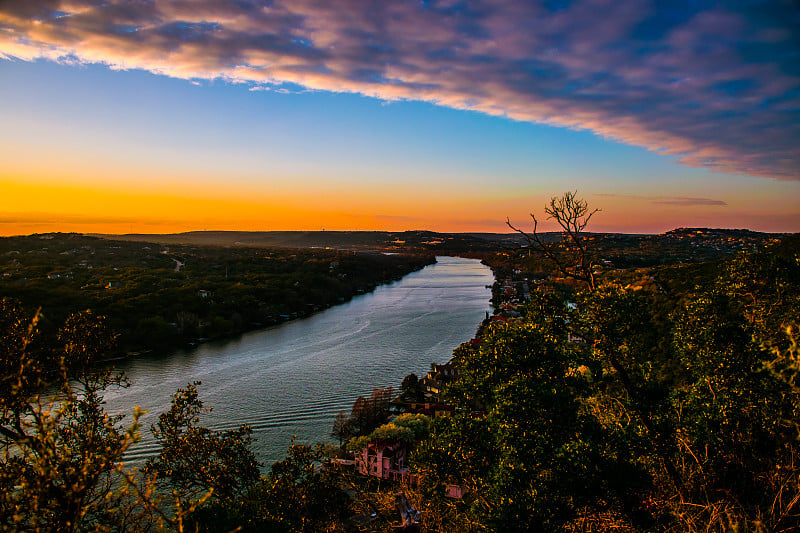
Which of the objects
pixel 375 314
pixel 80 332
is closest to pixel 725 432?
pixel 80 332

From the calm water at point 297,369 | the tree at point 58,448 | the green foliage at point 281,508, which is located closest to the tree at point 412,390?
the calm water at point 297,369

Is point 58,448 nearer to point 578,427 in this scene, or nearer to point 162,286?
point 578,427

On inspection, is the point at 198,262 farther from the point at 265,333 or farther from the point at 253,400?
the point at 253,400

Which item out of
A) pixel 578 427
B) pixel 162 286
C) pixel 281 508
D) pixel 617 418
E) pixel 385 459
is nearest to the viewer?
pixel 617 418

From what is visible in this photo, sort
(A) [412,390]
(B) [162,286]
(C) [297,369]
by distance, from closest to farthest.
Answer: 1. (A) [412,390]
2. (C) [297,369]
3. (B) [162,286]

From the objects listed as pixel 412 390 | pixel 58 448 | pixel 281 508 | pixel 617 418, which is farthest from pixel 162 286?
pixel 617 418

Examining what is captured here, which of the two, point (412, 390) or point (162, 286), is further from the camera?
point (162, 286)

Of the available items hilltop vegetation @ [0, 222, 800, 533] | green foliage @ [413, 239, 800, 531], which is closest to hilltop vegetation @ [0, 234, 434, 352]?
hilltop vegetation @ [0, 222, 800, 533]

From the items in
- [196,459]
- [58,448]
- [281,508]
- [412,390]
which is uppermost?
[58,448]
